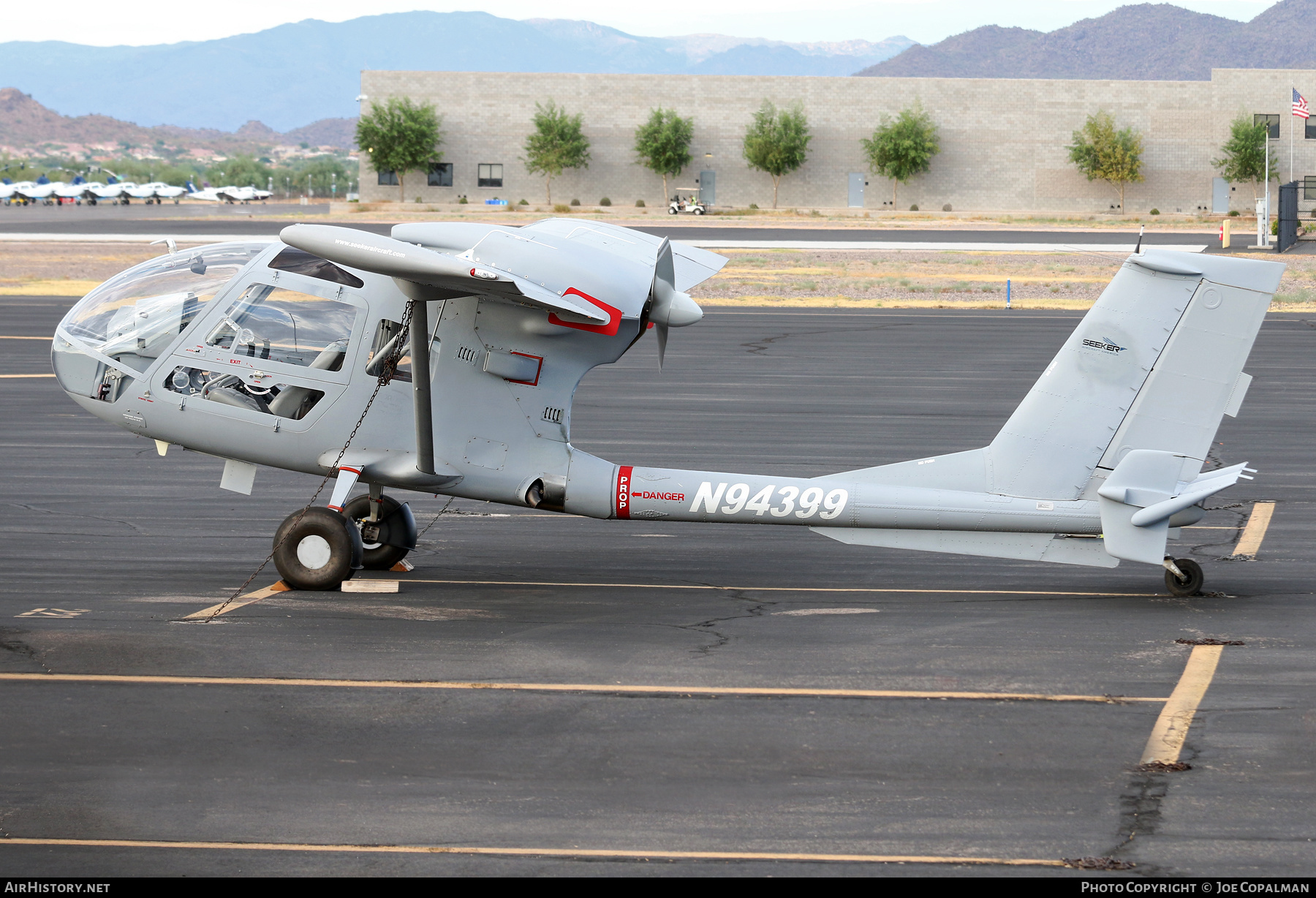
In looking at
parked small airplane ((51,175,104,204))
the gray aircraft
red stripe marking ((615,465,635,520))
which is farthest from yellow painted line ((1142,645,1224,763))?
parked small airplane ((51,175,104,204))

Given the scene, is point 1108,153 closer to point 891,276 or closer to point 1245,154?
point 1245,154

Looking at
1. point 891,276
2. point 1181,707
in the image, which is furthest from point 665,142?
point 1181,707

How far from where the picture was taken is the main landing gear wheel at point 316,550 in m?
12.5

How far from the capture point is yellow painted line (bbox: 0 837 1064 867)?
23.5 ft

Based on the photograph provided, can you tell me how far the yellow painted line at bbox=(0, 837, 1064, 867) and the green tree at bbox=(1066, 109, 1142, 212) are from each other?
10294 cm

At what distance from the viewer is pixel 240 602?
1229 centimetres

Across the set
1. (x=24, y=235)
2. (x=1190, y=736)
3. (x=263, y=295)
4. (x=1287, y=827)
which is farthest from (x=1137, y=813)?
(x=24, y=235)

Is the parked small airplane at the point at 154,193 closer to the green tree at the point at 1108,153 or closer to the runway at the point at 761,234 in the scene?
the runway at the point at 761,234

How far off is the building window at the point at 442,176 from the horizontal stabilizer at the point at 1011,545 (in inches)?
4022

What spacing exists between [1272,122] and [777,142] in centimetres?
3943

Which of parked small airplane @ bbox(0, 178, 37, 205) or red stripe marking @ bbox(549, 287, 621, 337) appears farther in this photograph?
parked small airplane @ bbox(0, 178, 37, 205)

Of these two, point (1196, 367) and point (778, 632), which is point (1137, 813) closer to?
point (778, 632)

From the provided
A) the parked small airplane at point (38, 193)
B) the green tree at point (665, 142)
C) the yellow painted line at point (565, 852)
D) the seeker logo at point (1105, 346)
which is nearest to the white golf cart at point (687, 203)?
the green tree at point (665, 142)

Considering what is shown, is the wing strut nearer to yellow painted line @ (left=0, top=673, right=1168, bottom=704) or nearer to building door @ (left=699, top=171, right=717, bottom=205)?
yellow painted line @ (left=0, top=673, right=1168, bottom=704)
